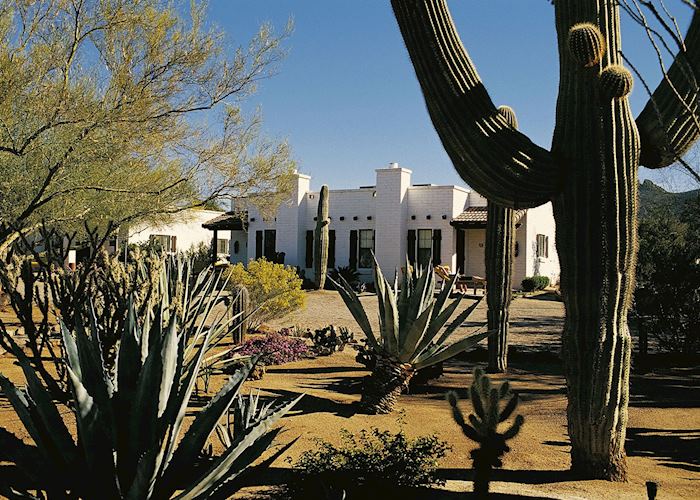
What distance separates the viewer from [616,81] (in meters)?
4.67

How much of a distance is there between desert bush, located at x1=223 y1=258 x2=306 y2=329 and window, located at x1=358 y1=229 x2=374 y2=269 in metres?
16.5

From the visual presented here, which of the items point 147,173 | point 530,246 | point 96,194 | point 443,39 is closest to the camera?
point 443,39

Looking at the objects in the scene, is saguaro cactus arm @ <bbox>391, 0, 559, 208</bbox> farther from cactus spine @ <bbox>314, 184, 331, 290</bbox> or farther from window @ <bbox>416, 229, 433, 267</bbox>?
window @ <bbox>416, 229, 433, 267</bbox>

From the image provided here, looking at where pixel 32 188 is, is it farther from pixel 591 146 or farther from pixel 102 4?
pixel 591 146

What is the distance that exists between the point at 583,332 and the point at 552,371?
560 centimetres

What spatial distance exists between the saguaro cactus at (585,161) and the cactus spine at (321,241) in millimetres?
23432

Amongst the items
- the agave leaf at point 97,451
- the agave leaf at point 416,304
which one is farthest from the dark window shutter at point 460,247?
the agave leaf at point 97,451

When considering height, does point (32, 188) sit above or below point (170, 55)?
below

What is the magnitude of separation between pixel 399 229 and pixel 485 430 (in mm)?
25970

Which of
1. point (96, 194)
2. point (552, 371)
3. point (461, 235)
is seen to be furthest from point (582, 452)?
point (461, 235)

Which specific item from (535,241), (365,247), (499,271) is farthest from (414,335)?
(365,247)

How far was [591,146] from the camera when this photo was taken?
4.83 metres

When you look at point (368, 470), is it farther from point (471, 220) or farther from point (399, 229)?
point (399, 229)

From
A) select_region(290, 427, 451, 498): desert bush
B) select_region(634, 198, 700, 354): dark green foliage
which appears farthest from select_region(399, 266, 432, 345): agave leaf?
select_region(634, 198, 700, 354): dark green foliage
